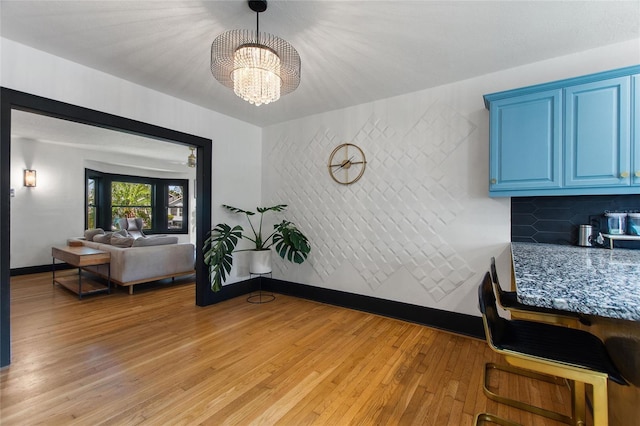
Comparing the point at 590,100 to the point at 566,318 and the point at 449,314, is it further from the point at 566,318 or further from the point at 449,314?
the point at 449,314

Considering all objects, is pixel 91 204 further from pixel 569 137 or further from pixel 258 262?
pixel 569 137

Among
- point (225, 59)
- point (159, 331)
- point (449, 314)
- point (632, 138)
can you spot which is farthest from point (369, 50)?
point (159, 331)

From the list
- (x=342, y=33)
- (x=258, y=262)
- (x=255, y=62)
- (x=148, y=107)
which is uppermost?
(x=342, y=33)

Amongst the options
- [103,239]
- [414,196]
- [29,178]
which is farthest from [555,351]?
[29,178]

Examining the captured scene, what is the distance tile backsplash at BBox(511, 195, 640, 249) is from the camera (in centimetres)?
213

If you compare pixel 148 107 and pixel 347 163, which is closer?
pixel 148 107

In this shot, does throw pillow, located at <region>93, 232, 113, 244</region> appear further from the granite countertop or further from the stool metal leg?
the granite countertop

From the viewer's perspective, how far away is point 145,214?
7473 mm

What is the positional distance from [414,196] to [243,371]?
2263mm

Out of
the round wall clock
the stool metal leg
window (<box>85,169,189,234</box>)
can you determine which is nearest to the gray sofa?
window (<box>85,169,189,234</box>)

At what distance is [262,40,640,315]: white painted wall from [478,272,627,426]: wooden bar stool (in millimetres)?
1368

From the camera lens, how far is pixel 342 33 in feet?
6.52

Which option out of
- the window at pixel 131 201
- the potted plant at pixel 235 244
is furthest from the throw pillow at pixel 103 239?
the potted plant at pixel 235 244

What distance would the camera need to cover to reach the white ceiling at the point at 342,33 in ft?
5.72
